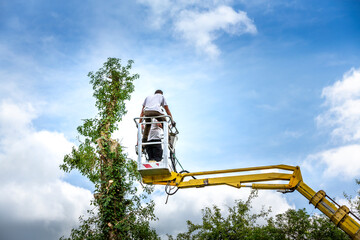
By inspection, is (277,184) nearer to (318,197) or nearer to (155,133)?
(318,197)

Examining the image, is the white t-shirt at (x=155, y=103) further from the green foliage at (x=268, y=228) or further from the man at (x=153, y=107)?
the green foliage at (x=268, y=228)

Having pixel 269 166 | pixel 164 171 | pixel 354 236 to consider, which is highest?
pixel 164 171

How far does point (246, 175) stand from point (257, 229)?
1158 centimetres

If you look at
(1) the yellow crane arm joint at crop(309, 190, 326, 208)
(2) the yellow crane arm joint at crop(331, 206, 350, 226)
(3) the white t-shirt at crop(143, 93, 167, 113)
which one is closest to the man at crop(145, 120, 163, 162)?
(3) the white t-shirt at crop(143, 93, 167, 113)

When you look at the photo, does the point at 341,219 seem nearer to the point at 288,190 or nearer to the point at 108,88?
the point at 288,190

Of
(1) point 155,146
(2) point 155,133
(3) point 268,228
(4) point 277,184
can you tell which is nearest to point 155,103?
(2) point 155,133

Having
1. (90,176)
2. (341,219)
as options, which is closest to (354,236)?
(341,219)

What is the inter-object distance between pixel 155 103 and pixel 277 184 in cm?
277

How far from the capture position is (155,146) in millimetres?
6801

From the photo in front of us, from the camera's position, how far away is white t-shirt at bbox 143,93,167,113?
6969 millimetres

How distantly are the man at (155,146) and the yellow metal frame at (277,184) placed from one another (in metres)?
0.40

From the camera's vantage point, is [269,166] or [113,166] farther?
[113,166]

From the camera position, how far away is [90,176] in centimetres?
1124

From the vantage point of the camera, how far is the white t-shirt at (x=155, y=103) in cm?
697
